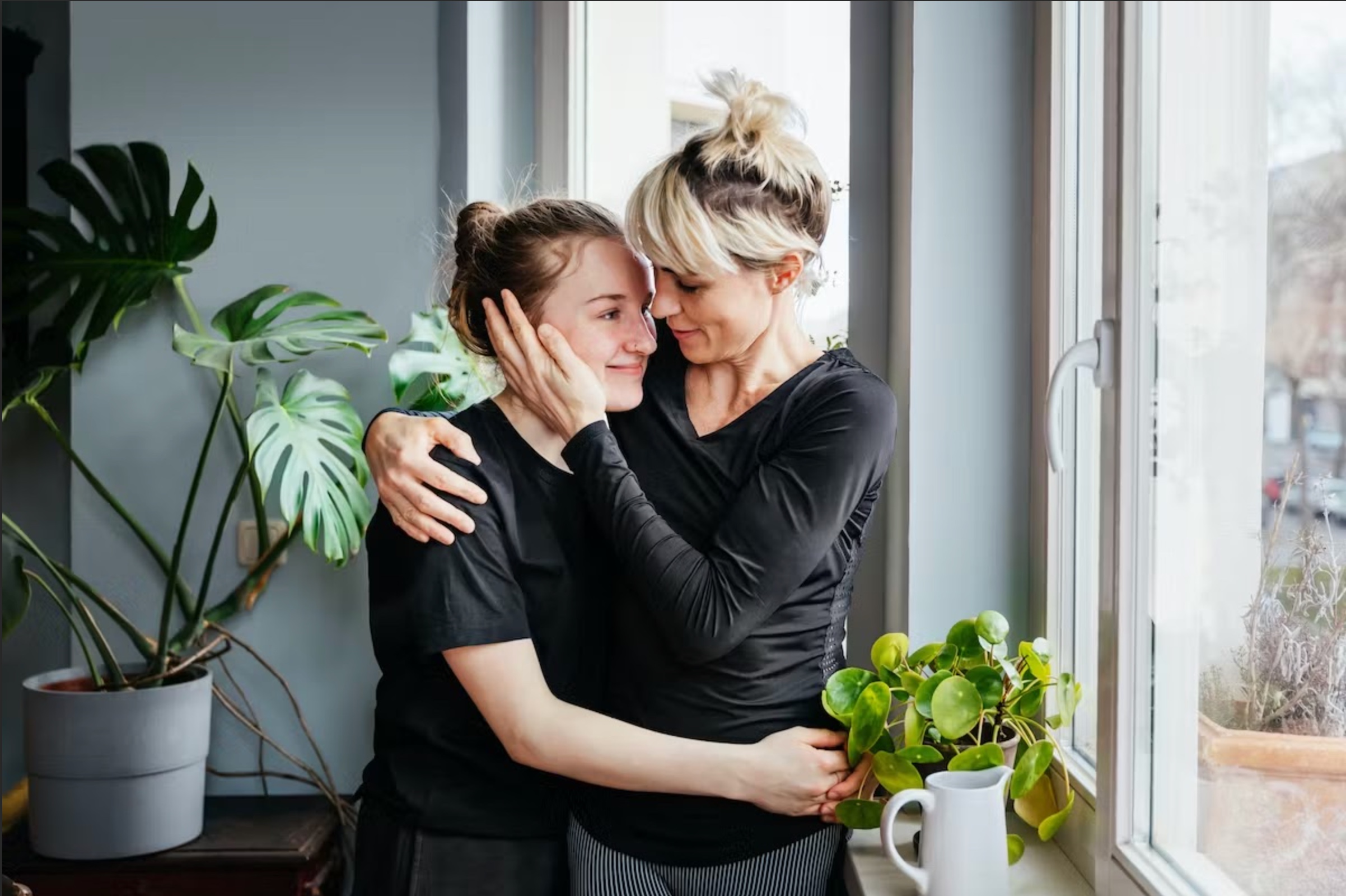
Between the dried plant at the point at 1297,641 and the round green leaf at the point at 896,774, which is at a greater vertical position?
the dried plant at the point at 1297,641

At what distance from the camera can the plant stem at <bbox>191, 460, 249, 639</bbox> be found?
1817 mm

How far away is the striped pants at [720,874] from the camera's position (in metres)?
1.19

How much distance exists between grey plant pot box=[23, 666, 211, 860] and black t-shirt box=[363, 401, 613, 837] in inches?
25.7

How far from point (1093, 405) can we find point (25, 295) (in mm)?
1791

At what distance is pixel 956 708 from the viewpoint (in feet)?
3.49

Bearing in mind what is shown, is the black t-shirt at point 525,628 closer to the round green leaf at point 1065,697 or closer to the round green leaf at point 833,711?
the round green leaf at point 833,711

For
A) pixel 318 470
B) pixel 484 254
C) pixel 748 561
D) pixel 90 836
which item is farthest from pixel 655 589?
pixel 90 836

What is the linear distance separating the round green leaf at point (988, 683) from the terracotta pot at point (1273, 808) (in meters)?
0.20

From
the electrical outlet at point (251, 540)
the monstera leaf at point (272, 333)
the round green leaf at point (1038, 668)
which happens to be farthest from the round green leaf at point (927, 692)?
the electrical outlet at point (251, 540)

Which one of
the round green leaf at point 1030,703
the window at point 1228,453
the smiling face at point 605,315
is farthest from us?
the smiling face at point 605,315

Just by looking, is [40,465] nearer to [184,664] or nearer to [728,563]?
[184,664]

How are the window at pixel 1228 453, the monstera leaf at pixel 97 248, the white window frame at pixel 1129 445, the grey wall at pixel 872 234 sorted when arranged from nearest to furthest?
the window at pixel 1228 453
the white window frame at pixel 1129 445
the grey wall at pixel 872 234
the monstera leaf at pixel 97 248

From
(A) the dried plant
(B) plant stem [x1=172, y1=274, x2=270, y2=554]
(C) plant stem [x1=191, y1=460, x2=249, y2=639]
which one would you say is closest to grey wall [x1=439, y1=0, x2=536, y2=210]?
(B) plant stem [x1=172, y1=274, x2=270, y2=554]

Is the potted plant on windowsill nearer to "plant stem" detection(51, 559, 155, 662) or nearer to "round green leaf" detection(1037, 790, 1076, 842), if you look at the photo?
"round green leaf" detection(1037, 790, 1076, 842)
